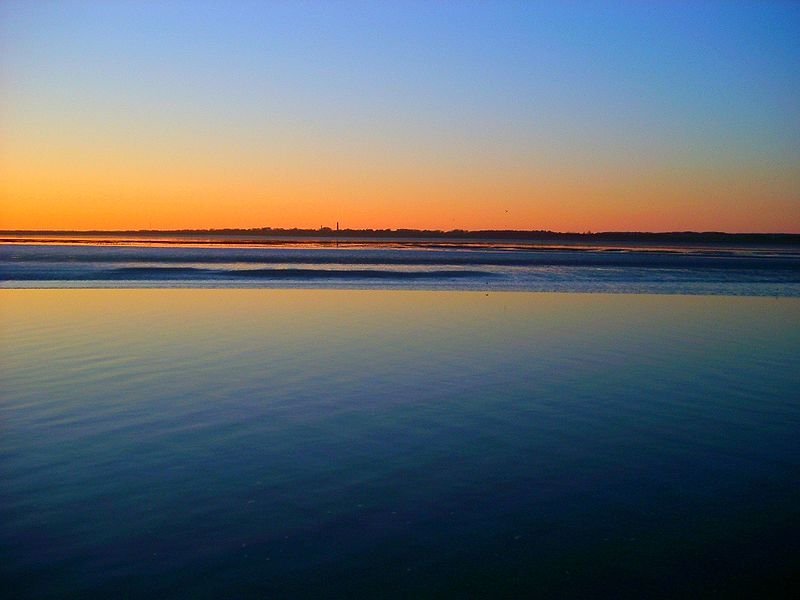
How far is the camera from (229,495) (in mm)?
7352

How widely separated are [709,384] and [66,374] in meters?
12.2

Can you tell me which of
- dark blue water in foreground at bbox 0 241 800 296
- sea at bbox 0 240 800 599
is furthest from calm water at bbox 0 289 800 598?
dark blue water in foreground at bbox 0 241 800 296

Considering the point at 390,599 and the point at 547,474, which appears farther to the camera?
the point at 547,474

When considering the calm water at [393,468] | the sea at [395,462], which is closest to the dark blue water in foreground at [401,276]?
the sea at [395,462]

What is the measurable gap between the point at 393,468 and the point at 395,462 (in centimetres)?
20

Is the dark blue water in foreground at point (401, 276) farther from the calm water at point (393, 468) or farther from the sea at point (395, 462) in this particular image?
the calm water at point (393, 468)

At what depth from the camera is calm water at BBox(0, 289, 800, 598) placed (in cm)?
593

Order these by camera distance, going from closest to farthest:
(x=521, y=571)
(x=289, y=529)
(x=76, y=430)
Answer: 1. (x=521, y=571)
2. (x=289, y=529)
3. (x=76, y=430)

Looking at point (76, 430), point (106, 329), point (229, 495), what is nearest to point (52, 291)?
point (106, 329)

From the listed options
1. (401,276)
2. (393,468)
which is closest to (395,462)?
(393,468)

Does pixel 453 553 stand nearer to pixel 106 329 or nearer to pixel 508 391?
pixel 508 391

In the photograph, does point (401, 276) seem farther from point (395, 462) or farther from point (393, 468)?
point (393, 468)

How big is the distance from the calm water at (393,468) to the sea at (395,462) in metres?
0.03

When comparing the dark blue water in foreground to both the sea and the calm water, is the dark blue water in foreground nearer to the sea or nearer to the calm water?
the sea
